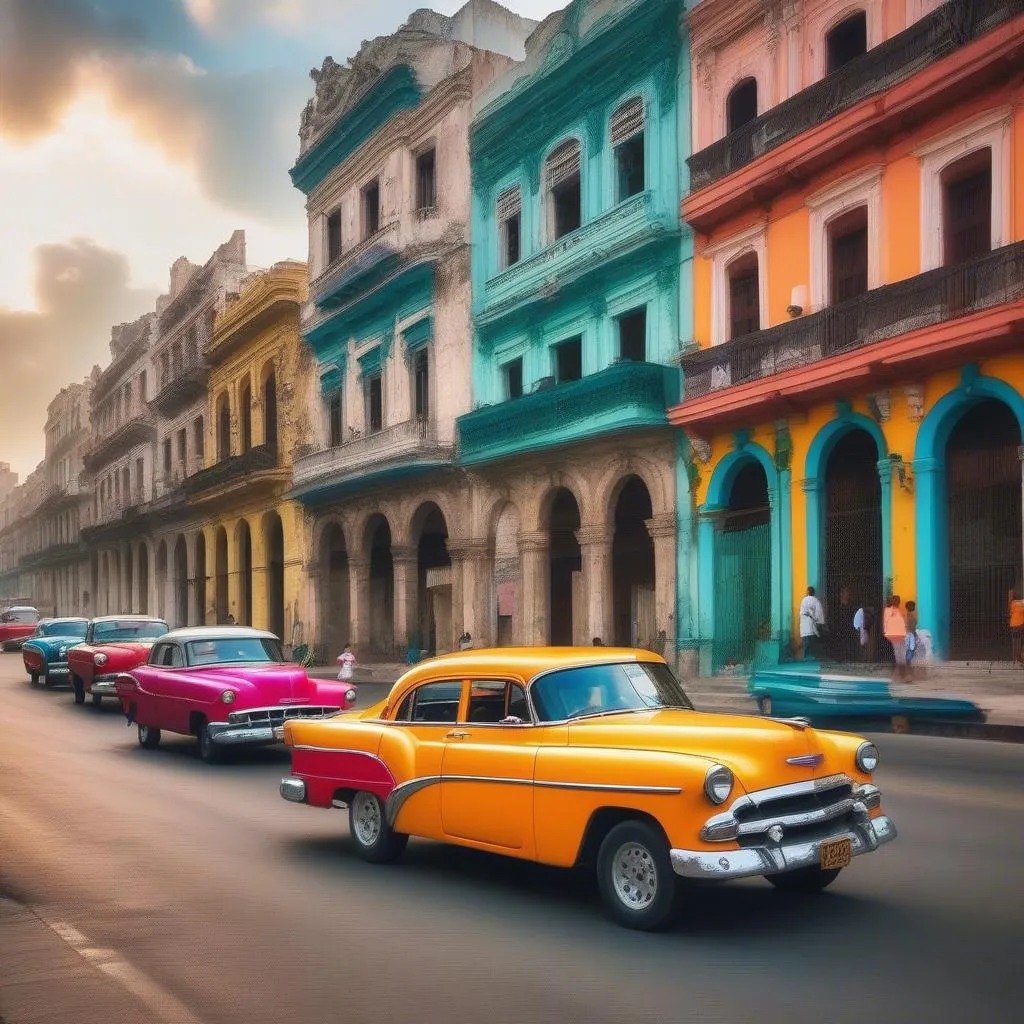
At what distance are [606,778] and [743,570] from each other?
1510 centimetres

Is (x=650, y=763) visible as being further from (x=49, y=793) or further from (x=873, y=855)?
(x=49, y=793)

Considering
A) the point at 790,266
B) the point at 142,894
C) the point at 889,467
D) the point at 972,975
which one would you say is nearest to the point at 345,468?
the point at 790,266

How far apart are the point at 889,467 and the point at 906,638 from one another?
2.61 meters

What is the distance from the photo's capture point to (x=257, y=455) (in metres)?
36.3

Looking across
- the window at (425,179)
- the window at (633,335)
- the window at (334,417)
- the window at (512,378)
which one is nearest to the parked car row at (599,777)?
the window at (633,335)

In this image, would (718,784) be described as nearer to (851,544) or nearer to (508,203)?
(851,544)

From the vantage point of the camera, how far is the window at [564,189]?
24.6 metres

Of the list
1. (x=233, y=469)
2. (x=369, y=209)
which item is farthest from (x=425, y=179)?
(x=233, y=469)

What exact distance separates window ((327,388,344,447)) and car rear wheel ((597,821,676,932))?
28366mm

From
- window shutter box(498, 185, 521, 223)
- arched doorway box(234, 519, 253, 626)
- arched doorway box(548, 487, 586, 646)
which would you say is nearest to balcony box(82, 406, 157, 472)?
arched doorway box(234, 519, 253, 626)

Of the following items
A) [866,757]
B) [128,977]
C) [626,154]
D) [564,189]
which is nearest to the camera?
[128,977]

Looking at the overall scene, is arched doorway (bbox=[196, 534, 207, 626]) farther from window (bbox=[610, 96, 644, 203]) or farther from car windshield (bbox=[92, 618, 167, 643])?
window (bbox=[610, 96, 644, 203])

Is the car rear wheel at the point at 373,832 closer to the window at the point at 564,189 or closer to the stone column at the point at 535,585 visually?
the stone column at the point at 535,585

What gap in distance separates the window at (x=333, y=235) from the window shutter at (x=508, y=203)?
8377mm
